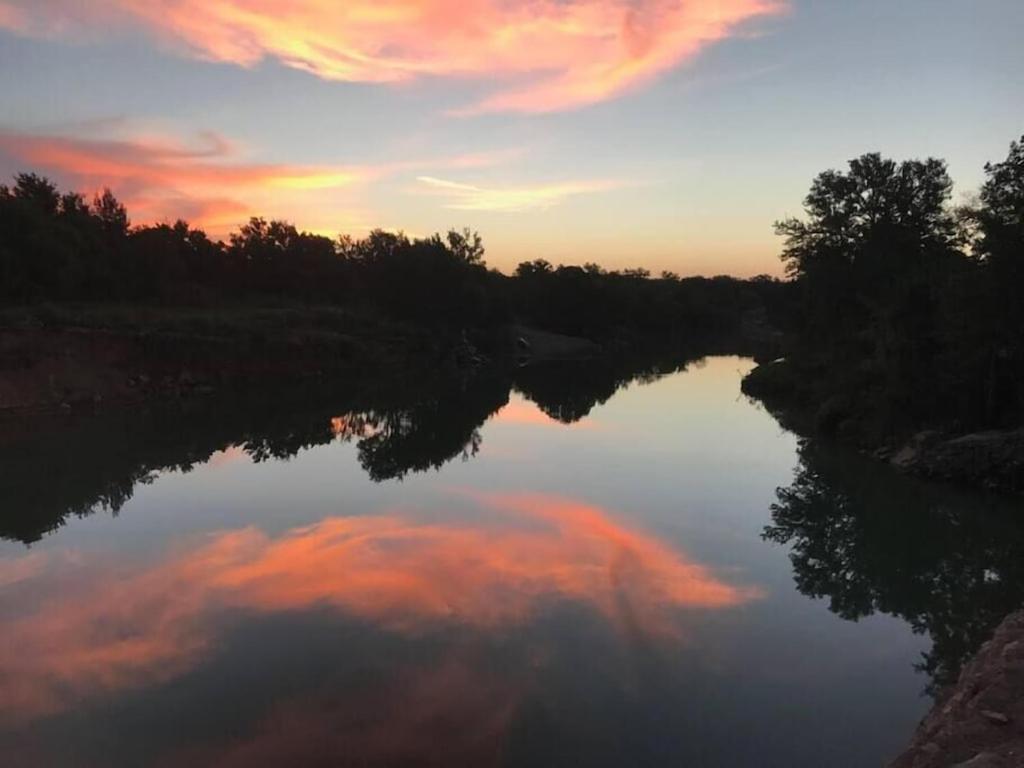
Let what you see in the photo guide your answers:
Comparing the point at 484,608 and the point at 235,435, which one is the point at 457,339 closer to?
the point at 235,435

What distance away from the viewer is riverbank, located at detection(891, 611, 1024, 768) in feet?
17.7

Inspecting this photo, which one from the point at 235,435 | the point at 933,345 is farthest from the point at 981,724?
the point at 235,435

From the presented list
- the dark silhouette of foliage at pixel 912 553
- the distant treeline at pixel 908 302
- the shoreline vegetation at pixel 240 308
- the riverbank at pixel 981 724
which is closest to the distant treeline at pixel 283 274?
the shoreline vegetation at pixel 240 308

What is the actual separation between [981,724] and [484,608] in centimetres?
656

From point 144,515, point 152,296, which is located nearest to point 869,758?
point 144,515

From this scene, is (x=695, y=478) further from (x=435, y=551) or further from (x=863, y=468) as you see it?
(x=435, y=551)

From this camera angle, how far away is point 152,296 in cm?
5988

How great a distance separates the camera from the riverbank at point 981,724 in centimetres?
540

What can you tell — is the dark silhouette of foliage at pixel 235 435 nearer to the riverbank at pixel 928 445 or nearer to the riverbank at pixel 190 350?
the riverbank at pixel 190 350

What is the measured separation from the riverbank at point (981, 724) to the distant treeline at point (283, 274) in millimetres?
51616

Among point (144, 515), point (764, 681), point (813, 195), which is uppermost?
point (813, 195)

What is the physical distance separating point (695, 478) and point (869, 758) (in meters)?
14.1

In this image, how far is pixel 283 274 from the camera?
81750 millimetres

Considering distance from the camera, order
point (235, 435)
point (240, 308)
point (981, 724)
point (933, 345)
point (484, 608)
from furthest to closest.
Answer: point (240, 308) → point (235, 435) → point (933, 345) → point (484, 608) → point (981, 724)
